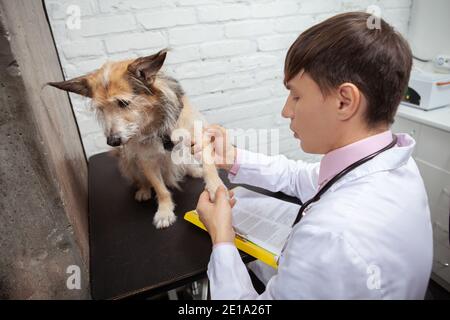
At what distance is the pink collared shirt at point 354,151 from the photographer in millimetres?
636

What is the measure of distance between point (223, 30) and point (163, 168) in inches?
31.1

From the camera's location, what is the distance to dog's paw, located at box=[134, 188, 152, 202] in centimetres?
118

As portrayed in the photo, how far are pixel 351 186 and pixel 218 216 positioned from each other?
0.35 metres

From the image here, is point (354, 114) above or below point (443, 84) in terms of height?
above

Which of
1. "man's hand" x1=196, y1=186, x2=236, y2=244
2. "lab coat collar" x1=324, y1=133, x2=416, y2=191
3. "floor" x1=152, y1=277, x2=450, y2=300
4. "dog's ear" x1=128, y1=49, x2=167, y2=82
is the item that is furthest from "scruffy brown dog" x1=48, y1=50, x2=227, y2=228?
"floor" x1=152, y1=277, x2=450, y2=300

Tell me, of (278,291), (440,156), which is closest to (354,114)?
(278,291)

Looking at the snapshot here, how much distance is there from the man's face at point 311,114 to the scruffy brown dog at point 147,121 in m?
0.38

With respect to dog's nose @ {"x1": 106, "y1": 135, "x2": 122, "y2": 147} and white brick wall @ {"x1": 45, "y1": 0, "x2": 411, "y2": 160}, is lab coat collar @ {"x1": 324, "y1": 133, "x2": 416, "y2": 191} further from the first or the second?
white brick wall @ {"x1": 45, "y1": 0, "x2": 411, "y2": 160}

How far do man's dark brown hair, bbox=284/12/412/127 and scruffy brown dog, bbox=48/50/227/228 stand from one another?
42 cm

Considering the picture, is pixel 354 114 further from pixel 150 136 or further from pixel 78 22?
pixel 78 22

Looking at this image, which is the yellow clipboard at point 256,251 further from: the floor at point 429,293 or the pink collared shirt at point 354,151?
the floor at point 429,293

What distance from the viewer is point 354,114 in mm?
625
